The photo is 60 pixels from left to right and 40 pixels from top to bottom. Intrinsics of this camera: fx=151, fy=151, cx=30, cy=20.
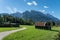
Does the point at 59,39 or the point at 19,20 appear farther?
the point at 19,20

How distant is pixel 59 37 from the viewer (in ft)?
52.8

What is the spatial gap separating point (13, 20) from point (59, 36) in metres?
149

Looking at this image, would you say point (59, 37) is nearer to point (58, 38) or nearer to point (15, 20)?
point (58, 38)

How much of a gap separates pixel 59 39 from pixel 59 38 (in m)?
0.11

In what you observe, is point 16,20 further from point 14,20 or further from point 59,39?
point 59,39

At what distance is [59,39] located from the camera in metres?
16.1

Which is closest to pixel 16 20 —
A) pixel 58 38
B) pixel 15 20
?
pixel 15 20

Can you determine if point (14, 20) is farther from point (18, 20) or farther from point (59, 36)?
point (59, 36)

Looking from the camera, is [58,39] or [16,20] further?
[16,20]

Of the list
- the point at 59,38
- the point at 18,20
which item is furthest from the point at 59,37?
the point at 18,20

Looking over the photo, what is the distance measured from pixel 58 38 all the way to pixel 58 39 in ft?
0.35

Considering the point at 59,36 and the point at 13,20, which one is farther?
the point at 13,20

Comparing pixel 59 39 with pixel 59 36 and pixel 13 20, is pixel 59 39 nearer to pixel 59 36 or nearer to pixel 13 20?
pixel 59 36

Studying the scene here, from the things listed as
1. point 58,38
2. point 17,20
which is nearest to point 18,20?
point 17,20
